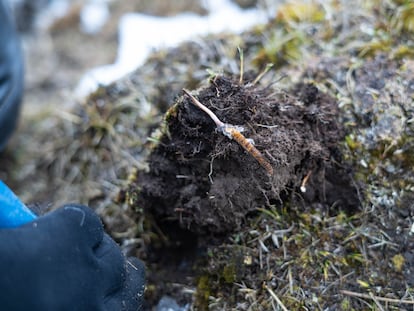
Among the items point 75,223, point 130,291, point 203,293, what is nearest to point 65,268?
point 75,223

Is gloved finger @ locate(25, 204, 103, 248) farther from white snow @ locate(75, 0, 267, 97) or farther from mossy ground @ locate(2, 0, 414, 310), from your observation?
white snow @ locate(75, 0, 267, 97)

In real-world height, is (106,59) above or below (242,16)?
below

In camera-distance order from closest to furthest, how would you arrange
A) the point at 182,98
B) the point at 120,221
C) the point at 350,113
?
the point at 182,98, the point at 350,113, the point at 120,221

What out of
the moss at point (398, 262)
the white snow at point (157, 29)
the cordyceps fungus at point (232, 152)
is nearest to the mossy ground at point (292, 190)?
the moss at point (398, 262)

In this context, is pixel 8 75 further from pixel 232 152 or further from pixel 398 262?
pixel 398 262

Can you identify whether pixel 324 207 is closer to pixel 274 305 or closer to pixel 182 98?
pixel 274 305

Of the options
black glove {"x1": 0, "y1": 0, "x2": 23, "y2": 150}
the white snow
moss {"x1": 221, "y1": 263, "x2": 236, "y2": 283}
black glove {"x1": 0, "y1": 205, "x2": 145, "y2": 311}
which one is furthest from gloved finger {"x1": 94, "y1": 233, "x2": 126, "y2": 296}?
the white snow

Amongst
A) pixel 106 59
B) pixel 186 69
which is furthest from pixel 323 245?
pixel 106 59

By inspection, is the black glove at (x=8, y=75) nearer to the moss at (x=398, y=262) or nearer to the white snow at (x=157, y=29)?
the white snow at (x=157, y=29)
